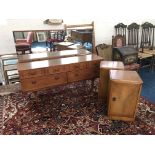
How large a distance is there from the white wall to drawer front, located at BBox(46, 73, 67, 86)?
1.54 meters

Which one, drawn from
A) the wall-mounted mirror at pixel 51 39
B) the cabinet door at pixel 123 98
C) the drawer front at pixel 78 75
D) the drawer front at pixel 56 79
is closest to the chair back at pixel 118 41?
the wall-mounted mirror at pixel 51 39

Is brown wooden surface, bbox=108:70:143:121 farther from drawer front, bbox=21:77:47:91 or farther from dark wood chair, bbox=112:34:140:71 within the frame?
dark wood chair, bbox=112:34:140:71

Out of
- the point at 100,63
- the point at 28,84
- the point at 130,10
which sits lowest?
the point at 28,84

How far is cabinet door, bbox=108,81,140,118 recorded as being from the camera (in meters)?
2.28

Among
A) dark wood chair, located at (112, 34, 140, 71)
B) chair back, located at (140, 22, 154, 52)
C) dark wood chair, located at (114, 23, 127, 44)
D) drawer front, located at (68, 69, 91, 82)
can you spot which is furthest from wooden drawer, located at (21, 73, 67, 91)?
chair back, located at (140, 22, 154, 52)

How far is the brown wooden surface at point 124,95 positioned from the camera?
2.26 meters

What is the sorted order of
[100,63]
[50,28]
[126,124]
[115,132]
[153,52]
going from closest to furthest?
[115,132] → [126,124] → [100,63] → [50,28] → [153,52]

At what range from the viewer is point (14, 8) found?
3.45 m

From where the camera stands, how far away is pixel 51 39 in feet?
12.7

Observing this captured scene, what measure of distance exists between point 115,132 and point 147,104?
3.26 feet
